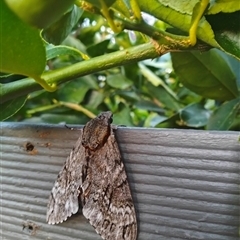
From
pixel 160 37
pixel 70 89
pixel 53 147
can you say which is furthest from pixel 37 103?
pixel 160 37

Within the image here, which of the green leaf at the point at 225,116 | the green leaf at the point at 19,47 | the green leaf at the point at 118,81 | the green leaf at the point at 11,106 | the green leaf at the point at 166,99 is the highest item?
the green leaf at the point at 19,47

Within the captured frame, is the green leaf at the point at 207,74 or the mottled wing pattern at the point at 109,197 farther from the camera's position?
the green leaf at the point at 207,74

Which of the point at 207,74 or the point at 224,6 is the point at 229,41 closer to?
the point at 224,6

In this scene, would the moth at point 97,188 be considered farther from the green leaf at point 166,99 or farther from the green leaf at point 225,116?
the green leaf at point 166,99

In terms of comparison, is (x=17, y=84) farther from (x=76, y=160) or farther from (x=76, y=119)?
(x=76, y=119)

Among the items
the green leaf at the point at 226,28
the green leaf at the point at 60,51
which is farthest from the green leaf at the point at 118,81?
the green leaf at the point at 226,28

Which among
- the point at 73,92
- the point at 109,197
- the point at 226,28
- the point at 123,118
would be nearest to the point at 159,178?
the point at 109,197
